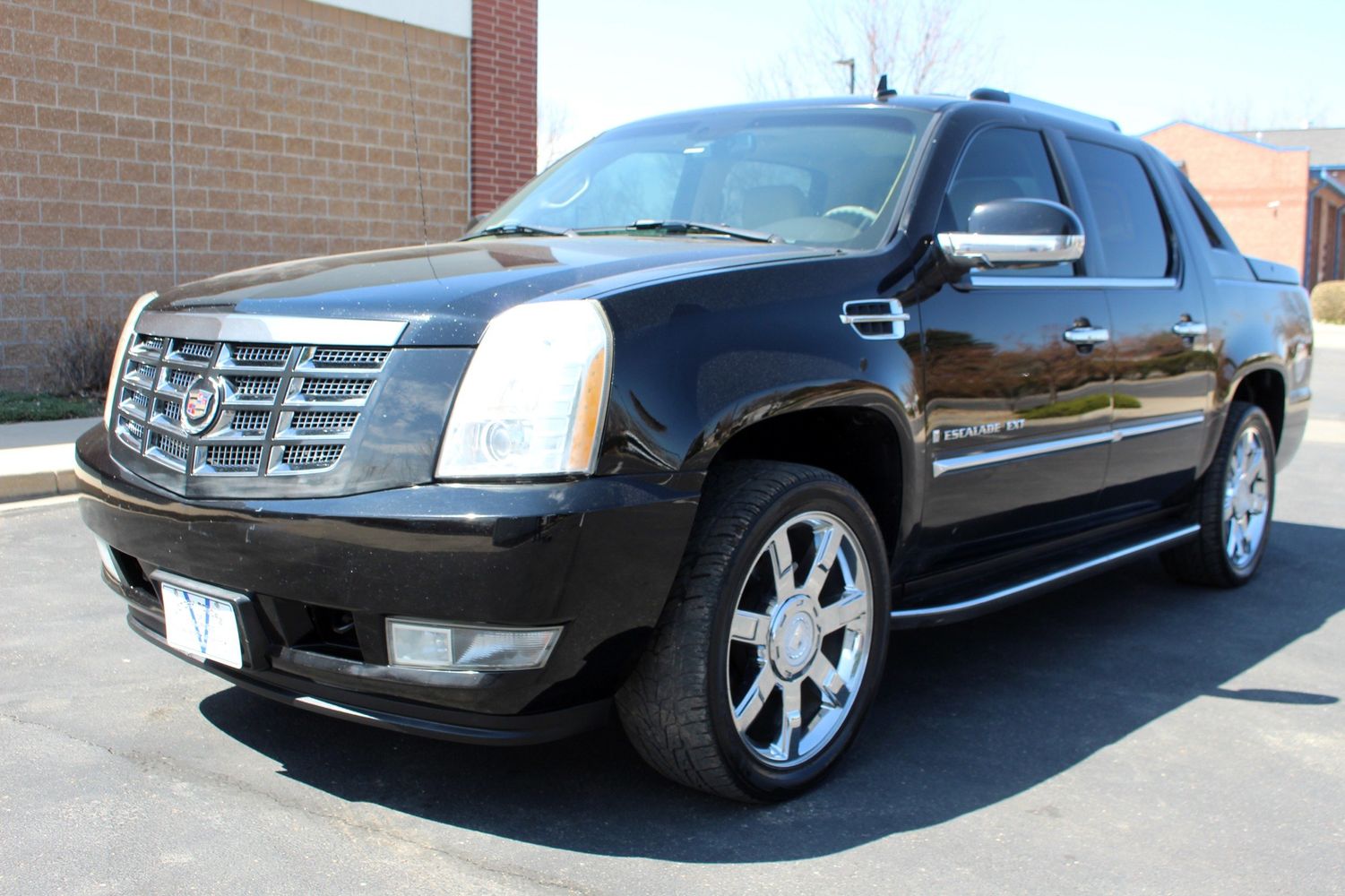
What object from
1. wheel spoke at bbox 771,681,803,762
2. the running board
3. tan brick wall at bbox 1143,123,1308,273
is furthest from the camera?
tan brick wall at bbox 1143,123,1308,273

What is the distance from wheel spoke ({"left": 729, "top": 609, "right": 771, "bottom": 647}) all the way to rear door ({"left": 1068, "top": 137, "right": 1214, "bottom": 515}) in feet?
6.63

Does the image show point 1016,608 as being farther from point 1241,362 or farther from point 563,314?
point 563,314

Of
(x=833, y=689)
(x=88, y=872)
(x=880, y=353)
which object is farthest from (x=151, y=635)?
(x=880, y=353)

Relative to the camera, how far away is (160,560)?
126 inches

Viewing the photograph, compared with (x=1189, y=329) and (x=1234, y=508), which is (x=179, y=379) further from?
(x=1234, y=508)

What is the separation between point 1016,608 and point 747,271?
278cm

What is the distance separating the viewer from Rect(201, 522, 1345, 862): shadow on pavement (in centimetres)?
321

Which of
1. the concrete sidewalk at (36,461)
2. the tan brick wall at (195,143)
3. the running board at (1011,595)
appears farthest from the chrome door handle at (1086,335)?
the tan brick wall at (195,143)

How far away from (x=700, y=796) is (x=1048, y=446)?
174 cm

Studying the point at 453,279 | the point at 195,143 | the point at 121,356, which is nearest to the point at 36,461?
the point at 195,143

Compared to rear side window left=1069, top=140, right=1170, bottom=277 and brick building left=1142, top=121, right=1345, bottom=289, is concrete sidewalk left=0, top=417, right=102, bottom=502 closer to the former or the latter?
rear side window left=1069, top=140, right=1170, bottom=277

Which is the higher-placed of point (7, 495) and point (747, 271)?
point (747, 271)

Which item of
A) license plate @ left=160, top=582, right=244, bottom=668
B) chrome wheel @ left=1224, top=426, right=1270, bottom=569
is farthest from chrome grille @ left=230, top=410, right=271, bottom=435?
chrome wheel @ left=1224, top=426, right=1270, bottom=569

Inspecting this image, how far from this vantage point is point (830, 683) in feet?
11.5
